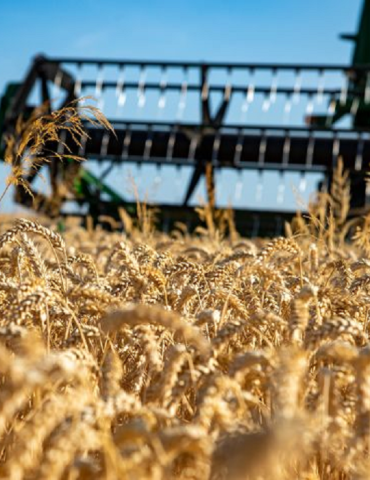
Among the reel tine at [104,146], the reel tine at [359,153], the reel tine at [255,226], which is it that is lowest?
the reel tine at [255,226]

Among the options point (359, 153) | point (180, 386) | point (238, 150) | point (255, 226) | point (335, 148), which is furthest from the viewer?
point (238, 150)

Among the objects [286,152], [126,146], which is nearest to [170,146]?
[126,146]

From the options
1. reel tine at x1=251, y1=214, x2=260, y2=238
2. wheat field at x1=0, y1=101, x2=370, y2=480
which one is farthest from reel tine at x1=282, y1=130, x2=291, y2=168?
wheat field at x1=0, y1=101, x2=370, y2=480

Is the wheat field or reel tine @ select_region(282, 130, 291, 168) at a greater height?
reel tine @ select_region(282, 130, 291, 168)

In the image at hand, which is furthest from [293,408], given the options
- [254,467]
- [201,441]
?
[254,467]

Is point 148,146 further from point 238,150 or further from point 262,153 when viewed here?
point 262,153

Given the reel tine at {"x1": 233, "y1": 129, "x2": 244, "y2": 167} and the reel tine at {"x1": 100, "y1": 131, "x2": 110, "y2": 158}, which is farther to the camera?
the reel tine at {"x1": 100, "y1": 131, "x2": 110, "y2": 158}

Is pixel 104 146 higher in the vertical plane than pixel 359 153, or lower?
lower

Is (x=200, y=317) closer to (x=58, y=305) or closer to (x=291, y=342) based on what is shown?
(x=291, y=342)

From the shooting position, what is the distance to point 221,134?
12.3m

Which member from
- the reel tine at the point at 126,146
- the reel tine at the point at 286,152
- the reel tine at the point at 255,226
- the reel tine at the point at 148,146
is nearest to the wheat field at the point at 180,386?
the reel tine at the point at 255,226

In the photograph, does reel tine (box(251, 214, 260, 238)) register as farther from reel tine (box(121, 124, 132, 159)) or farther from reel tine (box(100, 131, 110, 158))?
reel tine (box(100, 131, 110, 158))

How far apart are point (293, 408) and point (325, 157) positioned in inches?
433

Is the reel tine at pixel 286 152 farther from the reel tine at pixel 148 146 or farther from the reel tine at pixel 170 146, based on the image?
the reel tine at pixel 148 146
